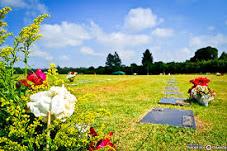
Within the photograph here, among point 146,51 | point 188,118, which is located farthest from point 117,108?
point 146,51

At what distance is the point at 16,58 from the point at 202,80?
9.73m

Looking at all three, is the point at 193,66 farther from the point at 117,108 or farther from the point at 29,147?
the point at 29,147

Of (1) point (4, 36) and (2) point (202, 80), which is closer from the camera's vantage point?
(1) point (4, 36)

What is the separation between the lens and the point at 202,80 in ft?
34.3

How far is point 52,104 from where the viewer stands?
4.56 feet

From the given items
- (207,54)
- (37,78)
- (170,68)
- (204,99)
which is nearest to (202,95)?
(204,99)

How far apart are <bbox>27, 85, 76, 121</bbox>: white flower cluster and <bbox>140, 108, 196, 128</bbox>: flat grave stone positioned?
5.55m

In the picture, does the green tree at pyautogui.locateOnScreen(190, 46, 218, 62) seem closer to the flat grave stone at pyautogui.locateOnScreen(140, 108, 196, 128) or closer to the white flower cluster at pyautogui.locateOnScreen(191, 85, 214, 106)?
the white flower cluster at pyautogui.locateOnScreen(191, 85, 214, 106)

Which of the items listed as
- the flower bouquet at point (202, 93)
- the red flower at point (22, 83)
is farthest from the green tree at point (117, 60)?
the red flower at point (22, 83)

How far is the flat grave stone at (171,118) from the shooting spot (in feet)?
22.2

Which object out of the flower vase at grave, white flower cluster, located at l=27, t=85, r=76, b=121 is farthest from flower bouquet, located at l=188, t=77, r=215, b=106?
white flower cluster, located at l=27, t=85, r=76, b=121

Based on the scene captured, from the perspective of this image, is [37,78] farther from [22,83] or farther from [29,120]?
[29,120]

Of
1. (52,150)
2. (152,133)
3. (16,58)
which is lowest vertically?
(152,133)

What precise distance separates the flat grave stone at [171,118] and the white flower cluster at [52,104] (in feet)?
18.2
